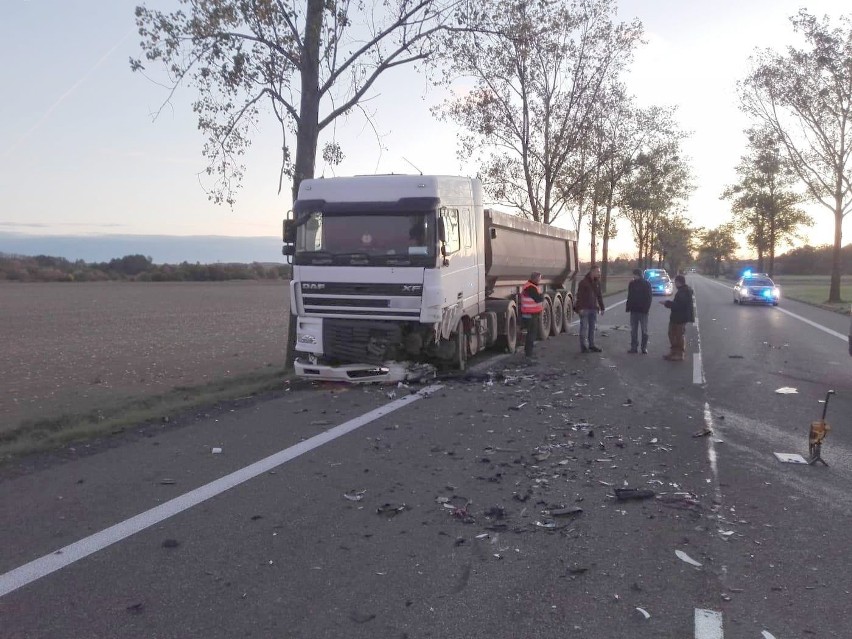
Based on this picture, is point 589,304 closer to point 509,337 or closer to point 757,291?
point 509,337

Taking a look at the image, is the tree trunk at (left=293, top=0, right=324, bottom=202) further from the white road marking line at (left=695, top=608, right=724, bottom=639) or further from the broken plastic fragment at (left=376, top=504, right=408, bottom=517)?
the white road marking line at (left=695, top=608, right=724, bottom=639)

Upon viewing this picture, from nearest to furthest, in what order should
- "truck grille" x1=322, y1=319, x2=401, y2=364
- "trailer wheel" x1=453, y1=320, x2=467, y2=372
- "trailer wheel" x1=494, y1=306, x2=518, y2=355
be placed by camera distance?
"truck grille" x1=322, y1=319, x2=401, y2=364 → "trailer wheel" x1=453, y1=320, x2=467, y2=372 → "trailer wheel" x1=494, y1=306, x2=518, y2=355

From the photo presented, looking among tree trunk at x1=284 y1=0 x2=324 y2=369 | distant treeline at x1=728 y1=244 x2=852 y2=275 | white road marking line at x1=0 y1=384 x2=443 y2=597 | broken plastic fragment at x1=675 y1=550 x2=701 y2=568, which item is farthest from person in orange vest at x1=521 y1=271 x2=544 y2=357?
distant treeline at x1=728 y1=244 x2=852 y2=275

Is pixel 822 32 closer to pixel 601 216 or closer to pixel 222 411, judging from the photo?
pixel 601 216

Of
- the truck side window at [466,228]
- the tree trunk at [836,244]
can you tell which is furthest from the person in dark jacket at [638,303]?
the tree trunk at [836,244]

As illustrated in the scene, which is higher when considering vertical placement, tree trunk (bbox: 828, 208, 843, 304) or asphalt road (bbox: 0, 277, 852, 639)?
tree trunk (bbox: 828, 208, 843, 304)

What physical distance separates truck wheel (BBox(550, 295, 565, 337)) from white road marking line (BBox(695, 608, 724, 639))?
18.4m

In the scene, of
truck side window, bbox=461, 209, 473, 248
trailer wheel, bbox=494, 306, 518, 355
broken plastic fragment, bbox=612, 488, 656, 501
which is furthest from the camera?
trailer wheel, bbox=494, 306, 518, 355

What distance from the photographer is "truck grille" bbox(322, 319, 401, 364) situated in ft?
42.6

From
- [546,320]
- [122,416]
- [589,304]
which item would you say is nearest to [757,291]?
[546,320]

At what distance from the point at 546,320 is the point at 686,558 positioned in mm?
16861

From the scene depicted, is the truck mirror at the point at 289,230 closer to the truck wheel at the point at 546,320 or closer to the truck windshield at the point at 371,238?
the truck windshield at the point at 371,238

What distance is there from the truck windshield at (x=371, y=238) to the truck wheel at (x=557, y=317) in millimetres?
10665

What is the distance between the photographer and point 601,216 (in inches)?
1940
